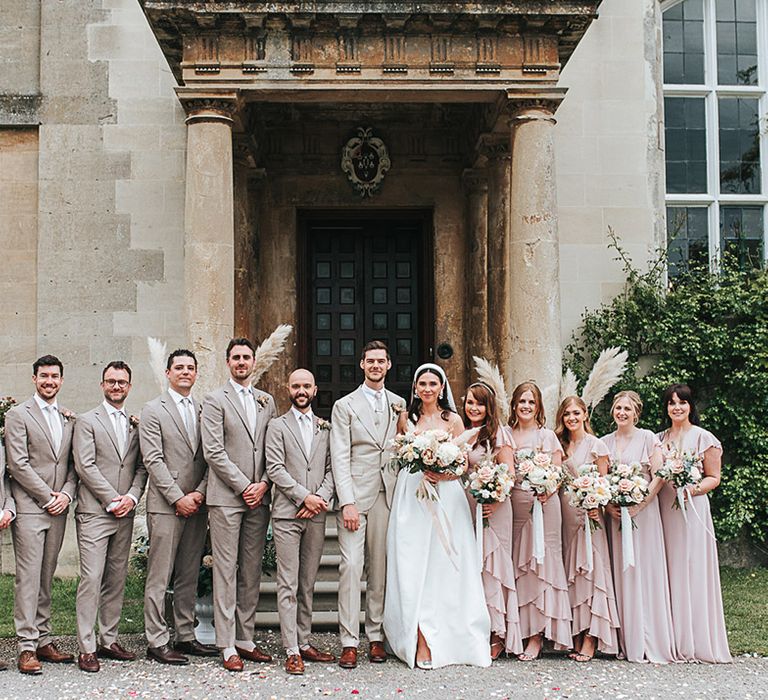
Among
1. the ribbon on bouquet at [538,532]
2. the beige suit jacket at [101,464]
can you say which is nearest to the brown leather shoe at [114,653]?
the beige suit jacket at [101,464]

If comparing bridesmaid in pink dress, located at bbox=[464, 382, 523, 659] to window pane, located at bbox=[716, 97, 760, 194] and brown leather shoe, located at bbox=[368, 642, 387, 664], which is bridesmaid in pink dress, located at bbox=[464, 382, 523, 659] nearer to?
brown leather shoe, located at bbox=[368, 642, 387, 664]

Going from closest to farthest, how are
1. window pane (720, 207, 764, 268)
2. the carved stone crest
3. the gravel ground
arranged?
the gravel ground < the carved stone crest < window pane (720, 207, 764, 268)

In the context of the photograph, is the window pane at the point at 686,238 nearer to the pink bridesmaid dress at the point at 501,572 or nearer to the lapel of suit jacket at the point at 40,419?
the pink bridesmaid dress at the point at 501,572

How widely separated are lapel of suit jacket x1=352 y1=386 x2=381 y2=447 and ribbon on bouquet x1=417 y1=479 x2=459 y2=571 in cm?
49

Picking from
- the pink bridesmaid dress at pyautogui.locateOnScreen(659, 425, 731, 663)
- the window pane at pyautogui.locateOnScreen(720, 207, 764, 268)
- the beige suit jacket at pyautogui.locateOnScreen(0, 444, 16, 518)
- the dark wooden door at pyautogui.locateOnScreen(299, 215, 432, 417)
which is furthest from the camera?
the window pane at pyautogui.locateOnScreen(720, 207, 764, 268)

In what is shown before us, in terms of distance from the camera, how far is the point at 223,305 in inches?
348

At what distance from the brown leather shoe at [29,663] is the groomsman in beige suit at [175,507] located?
2.44ft

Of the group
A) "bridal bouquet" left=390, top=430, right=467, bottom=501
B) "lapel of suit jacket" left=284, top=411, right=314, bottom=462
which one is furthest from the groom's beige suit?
"bridal bouquet" left=390, top=430, right=467, bottom=501

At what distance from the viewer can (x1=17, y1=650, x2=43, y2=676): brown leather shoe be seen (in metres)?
6.41

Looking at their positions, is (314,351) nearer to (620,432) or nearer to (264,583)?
(264,583)

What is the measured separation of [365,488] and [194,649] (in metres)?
1.73

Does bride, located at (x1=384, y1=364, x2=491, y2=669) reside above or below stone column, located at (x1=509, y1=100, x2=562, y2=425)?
below

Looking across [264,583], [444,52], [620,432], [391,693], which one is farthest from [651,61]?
[391,693]

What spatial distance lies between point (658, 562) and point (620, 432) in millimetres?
988
